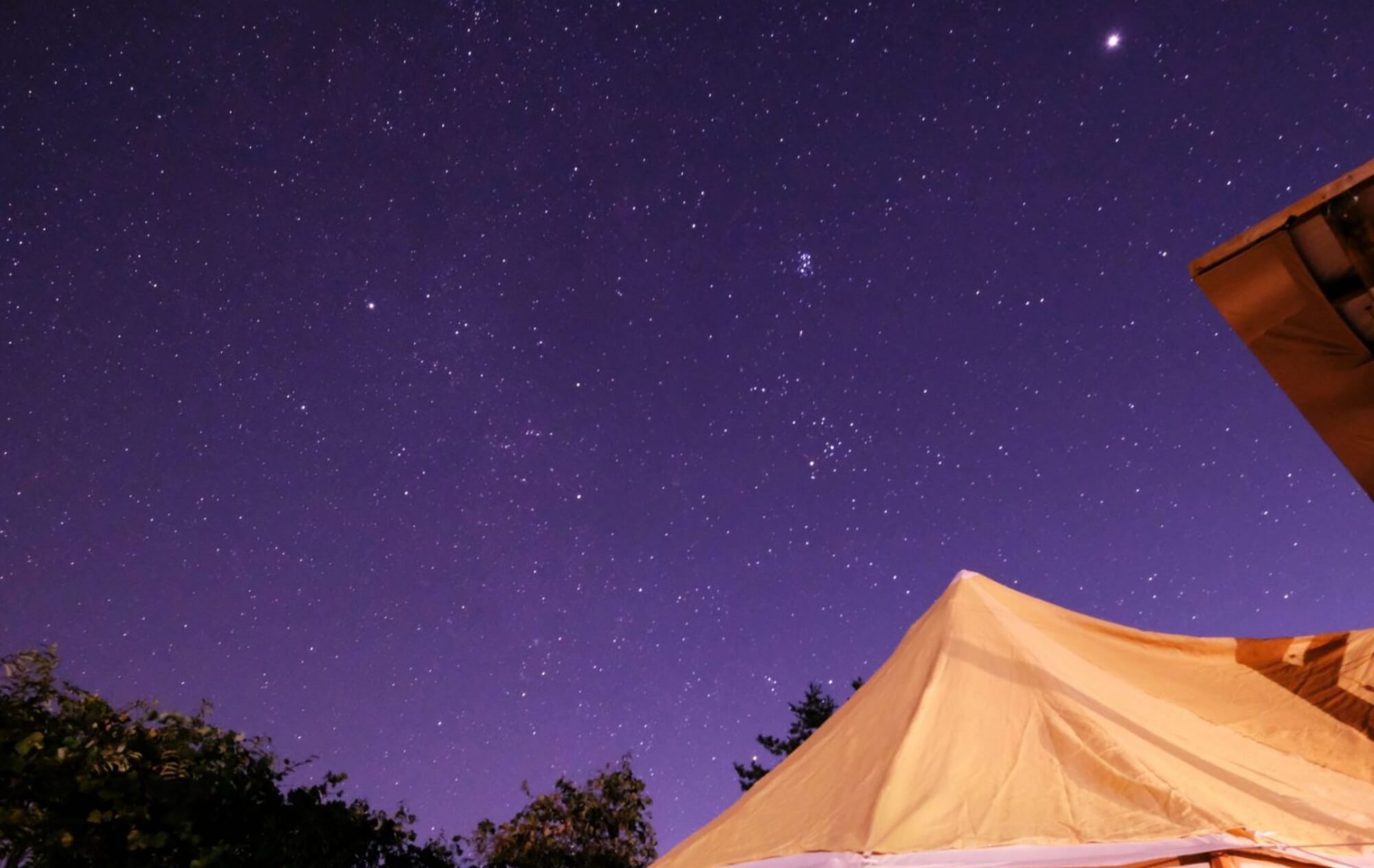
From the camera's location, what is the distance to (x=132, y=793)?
584 centimetres

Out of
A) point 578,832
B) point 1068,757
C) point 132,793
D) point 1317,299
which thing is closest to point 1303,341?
point 1317,299

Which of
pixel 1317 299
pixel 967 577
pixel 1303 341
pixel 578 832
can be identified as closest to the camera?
pixel 1317 299

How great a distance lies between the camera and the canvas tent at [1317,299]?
8.13 ft

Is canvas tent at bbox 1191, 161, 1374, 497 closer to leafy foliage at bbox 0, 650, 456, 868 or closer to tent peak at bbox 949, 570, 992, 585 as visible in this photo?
tent peak at bbox 949, 570, 992, 585

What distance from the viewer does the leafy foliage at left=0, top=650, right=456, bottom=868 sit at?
209 inches

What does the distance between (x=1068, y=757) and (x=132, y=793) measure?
652cm

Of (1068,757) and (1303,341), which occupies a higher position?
(1303,341)

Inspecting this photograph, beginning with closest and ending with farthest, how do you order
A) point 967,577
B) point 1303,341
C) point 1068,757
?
point 1303,341
point 1068,757
point 967,577

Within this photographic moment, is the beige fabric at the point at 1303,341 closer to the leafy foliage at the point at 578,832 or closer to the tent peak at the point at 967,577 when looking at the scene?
the tent peak at the point at 967,577

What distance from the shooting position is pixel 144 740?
6043 millimetres

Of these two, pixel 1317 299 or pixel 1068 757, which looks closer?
pixel 1317 299

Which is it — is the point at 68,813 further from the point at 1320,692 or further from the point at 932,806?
the point at 1320,692

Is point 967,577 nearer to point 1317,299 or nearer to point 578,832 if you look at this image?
point 1317,299

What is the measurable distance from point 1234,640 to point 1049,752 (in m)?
2.34
